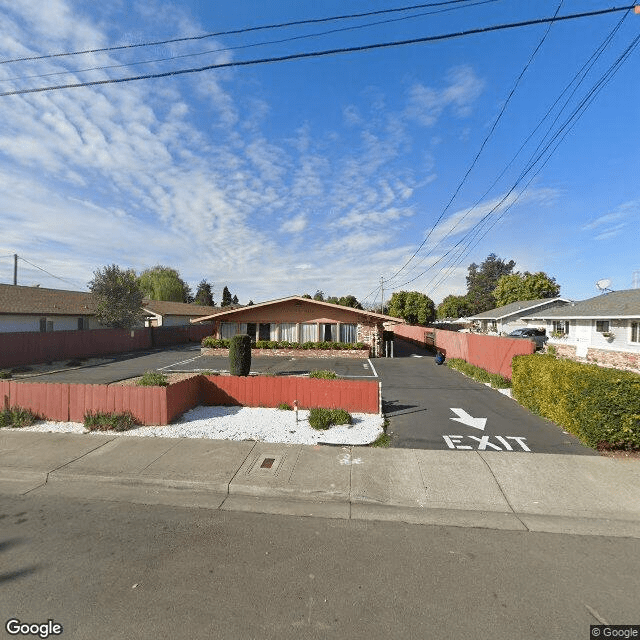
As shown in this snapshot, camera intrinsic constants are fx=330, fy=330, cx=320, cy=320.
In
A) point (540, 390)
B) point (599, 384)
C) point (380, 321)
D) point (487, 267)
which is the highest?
point (487, 267)

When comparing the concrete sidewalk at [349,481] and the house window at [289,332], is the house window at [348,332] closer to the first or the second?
the house window at [289,332]

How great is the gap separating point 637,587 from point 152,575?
5.42 metres

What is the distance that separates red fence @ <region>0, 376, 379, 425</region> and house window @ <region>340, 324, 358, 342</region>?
16.3 m

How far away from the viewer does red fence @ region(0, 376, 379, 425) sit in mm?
8914

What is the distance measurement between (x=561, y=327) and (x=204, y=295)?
68819 millimetres

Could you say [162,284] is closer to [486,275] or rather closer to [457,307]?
[457,307]

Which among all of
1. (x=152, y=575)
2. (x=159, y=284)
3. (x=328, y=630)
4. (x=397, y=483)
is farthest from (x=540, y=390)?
(x=159, y=284)

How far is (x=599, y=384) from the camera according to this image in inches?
288

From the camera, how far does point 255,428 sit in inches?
345

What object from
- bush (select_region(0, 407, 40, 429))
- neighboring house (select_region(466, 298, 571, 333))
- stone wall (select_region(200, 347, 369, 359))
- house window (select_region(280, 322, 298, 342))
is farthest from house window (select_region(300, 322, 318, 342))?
neighboring house (select_region(466, 298, 571, 333))

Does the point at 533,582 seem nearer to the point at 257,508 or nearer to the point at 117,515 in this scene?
the point at 257,508

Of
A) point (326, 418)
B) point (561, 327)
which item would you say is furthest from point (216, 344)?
point (561, 327)

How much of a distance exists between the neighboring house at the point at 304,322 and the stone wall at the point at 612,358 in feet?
41.0

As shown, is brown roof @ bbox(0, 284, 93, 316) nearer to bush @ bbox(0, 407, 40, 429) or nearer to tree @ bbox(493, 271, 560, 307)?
bush @ bbox(0, 407, 40, 429)
